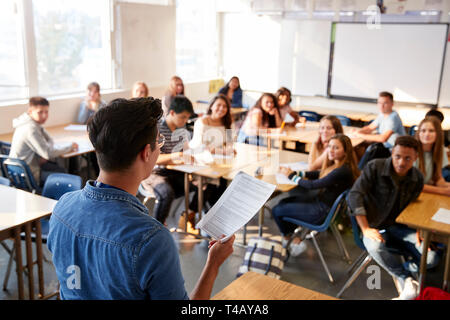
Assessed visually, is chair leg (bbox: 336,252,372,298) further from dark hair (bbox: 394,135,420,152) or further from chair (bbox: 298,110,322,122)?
chair (bbox: 298,110,322,122)

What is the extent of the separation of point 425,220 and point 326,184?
854 millimetres

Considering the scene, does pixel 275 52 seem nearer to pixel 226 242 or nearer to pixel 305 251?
pixel 305 251

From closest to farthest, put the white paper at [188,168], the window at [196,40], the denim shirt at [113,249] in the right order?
the denim shirt at [113,249] < the white paper at [188,168] < the window at [196,40]

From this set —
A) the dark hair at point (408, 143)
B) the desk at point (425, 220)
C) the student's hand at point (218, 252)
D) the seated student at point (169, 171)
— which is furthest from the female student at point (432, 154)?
the student's hand at point (218, 252)

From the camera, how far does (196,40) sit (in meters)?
9.09

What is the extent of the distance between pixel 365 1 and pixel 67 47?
4.89 metres

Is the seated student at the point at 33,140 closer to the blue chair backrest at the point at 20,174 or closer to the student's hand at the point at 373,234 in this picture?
the blue chair backrest at the point at 20,174

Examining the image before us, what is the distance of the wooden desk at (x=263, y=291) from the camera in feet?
6.72

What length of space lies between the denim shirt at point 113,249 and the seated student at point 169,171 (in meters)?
2.93

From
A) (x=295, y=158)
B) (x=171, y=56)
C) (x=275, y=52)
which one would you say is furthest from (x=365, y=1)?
(x=295, y=158)

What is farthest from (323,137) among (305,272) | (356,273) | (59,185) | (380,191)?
(59,185)

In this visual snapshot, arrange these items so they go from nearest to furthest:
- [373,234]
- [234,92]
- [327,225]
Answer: [373,234], [327,225], [234,92]

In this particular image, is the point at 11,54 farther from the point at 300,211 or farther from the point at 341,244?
the point at 341,244
